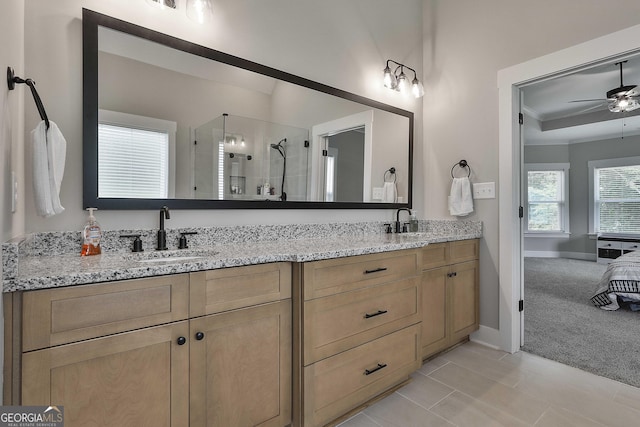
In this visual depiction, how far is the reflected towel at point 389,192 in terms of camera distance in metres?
2.76

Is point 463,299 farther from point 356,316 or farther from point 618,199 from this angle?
point 618,199

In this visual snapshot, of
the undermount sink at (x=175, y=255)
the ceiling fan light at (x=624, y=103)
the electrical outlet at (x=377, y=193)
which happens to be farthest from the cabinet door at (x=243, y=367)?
the ceiling fan light at (x=624, y=103)

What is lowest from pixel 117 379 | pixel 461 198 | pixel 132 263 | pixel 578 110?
pixel 117 379

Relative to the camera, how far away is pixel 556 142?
7172mm

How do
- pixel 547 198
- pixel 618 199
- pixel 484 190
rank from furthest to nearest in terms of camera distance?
pixel 547 198
pixel 618 199
pixel 484 190

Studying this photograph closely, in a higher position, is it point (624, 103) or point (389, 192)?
point (624, 103)

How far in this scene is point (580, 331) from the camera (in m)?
2.83

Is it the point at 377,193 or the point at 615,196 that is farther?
the point at 615,196

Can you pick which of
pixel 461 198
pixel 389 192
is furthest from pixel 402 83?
pixel 461 198

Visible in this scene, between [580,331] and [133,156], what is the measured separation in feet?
12.0

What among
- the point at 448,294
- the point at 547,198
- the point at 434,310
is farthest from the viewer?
the point at 547,198

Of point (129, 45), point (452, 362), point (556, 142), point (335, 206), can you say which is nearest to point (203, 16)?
point (129, 45)

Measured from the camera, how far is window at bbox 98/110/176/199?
59.4 inches

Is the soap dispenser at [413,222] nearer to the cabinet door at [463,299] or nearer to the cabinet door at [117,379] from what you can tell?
the cabinet door at [463,299]
